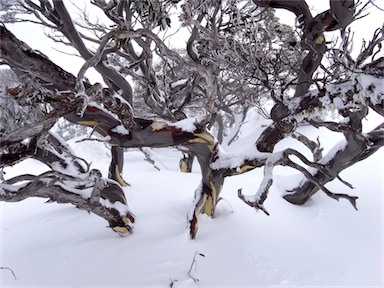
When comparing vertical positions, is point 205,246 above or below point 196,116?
below

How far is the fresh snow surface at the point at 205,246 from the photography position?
3301 mm

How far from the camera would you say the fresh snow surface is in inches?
130

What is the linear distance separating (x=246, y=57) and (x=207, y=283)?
2.79 meters

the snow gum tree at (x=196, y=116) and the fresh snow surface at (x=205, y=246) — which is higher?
the snow gum tree at (x=196, y=116)

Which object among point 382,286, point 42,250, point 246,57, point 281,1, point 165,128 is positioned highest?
point 281,1

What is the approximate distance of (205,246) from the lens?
3.75 m

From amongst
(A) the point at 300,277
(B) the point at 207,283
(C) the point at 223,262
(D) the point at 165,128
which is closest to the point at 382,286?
(A) the point at 300,277

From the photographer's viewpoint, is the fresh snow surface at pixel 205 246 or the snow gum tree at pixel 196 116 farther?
the fresh snow surface at pixel 205 246

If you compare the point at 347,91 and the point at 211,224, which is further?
the point at 211,224

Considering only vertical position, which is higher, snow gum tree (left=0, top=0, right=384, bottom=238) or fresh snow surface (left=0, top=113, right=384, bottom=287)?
snow gum tree (left=0, top=0, right=384, bottom=238)

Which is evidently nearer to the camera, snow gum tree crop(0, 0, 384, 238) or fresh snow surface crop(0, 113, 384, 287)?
snow gum tree crop(0, 0, 384, 238)

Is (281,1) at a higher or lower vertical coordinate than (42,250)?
higher

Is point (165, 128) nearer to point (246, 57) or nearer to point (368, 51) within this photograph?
point (246, 57)

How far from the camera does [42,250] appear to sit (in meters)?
3.86
